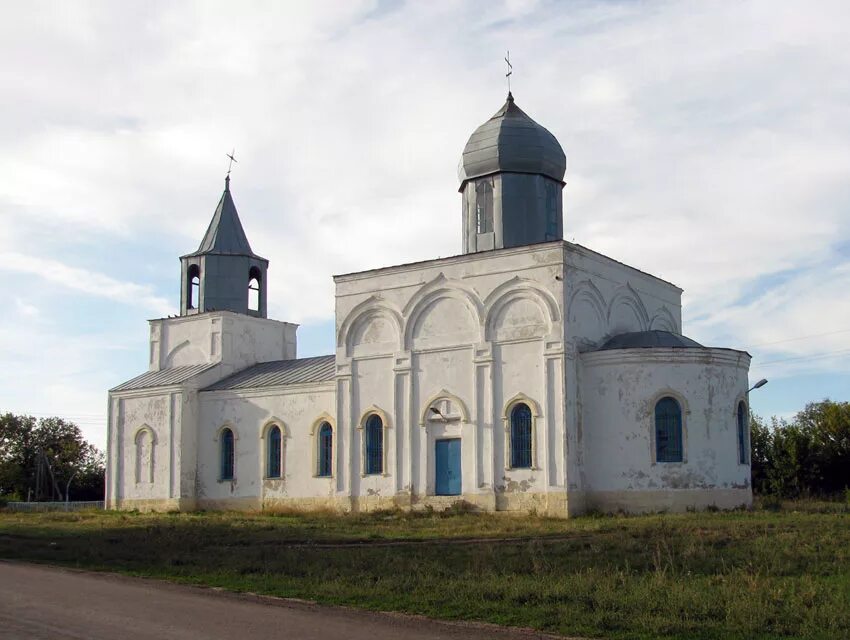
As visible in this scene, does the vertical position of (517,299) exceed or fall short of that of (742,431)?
it exceeds it

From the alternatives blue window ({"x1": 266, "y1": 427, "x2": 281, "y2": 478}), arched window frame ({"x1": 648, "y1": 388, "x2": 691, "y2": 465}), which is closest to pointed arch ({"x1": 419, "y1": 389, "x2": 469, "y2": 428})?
arched window frame ({"x1": 648, "y1": 388, "x2": 691, "y2": 465})

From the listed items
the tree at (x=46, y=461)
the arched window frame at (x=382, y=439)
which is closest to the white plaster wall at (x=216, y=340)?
the arched window frame at (x=382, y=439)

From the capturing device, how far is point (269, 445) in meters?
32.3

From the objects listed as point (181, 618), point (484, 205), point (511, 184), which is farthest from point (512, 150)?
point (181, 618)

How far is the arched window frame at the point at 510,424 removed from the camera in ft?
85.3

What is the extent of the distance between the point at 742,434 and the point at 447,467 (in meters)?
8.04

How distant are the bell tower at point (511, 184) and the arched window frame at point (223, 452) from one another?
10053 mm

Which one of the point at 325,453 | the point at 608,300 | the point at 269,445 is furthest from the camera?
the point at 269,445

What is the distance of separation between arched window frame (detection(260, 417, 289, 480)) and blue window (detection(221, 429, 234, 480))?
4.95ft

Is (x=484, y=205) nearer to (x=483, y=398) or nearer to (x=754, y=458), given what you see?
(x=483, y=398)

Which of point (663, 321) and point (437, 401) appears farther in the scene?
point (663, 321)

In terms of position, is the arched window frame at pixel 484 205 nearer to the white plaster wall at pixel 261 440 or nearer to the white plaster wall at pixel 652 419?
the white plaster wall at pixel 652 419

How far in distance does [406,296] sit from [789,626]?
66.6 feet

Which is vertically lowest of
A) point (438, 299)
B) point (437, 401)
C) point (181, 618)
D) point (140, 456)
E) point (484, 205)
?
point (181, 618)
